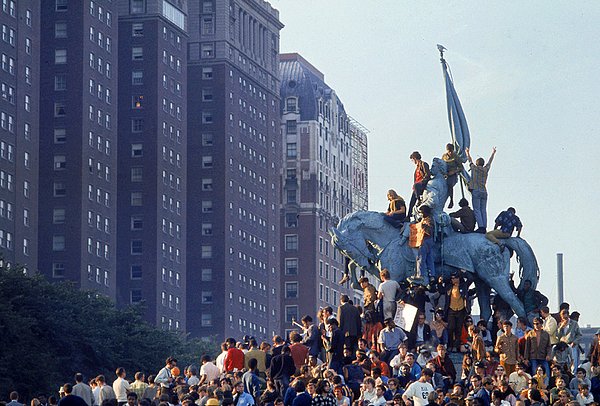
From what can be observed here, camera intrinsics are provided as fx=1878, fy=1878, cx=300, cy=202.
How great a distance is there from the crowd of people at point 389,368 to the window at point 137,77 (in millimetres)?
126075

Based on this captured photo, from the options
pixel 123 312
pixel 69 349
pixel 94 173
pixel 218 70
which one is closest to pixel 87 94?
pixel 94 173

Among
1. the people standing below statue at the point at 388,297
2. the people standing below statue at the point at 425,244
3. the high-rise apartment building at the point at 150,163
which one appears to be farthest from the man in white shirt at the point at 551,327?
the high-rise apartment building at the point at 150,163

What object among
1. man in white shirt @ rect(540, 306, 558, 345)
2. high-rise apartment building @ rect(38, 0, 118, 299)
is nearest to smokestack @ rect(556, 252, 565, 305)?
high-rise apartment building @ rect(38, 0, 118, 299)

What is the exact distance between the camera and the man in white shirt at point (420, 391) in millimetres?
40484

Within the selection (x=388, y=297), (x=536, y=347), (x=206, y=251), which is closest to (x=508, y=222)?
(x=388, y=297)

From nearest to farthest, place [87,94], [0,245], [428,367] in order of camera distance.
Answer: [428,367]
[0,245]
[87,94]

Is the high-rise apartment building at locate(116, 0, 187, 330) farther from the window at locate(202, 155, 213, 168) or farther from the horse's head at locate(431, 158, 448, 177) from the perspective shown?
the horse's head at locate(431, 158, 448, 177)

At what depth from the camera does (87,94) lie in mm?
158500

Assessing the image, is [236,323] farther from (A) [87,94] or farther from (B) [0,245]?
(B) [0,245]

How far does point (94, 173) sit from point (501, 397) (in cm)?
12061

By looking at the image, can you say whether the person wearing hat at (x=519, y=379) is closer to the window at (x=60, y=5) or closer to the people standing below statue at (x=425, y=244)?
the people standing below statue at (x=425, y=244)

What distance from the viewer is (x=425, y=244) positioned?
5350 centimetres

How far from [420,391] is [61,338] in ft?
185

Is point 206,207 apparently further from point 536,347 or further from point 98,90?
point 536,347
